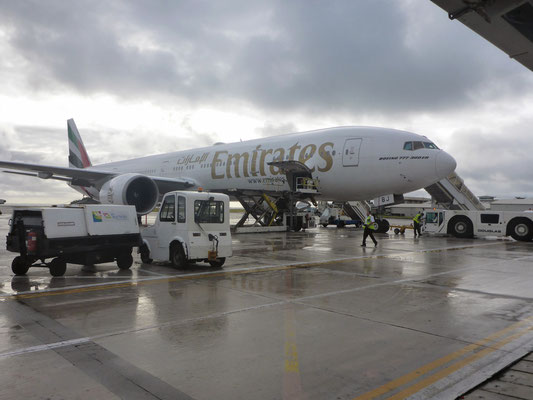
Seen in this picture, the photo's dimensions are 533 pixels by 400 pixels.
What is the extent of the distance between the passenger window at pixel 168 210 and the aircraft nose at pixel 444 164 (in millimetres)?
10933

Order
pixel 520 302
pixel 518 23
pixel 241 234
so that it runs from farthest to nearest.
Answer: pixel 241 234 < pixel 520 302 < pixel 518 23

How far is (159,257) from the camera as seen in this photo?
948 cm

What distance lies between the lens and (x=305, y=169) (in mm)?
18656

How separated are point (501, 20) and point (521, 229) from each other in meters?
18.4

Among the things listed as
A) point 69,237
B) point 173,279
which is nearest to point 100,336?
point 173,279

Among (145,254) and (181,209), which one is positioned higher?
(181,209)

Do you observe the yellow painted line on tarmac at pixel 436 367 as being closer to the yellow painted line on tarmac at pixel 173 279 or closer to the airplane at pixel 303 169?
the yellow painted line on tarmac at pixel 173 279

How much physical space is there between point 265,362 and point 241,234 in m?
15.1

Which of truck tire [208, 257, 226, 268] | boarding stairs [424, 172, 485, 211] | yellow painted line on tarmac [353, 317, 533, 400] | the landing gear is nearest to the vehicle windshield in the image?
Answer: truck tire [208, 257, 226, 268]

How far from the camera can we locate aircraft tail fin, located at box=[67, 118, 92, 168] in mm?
29562

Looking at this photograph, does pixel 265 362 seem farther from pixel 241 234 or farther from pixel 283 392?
pixel 241 234

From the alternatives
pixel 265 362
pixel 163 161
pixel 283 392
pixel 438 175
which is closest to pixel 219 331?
pixel 265 362

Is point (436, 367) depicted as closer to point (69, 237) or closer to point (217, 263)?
point (217, 263)

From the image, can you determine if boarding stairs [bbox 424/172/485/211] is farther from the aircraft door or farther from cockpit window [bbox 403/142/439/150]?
the aircraft door
